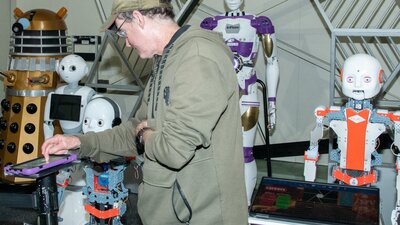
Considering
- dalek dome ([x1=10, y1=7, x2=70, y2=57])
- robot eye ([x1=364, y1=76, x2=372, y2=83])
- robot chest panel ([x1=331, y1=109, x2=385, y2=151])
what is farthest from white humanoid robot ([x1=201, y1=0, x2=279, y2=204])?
dalek dome ([x1=10, y1=7, x2=70, y2=57])

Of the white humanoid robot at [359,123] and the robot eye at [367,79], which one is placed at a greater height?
the robot eye at [367,79]

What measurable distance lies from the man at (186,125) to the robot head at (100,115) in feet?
5.56

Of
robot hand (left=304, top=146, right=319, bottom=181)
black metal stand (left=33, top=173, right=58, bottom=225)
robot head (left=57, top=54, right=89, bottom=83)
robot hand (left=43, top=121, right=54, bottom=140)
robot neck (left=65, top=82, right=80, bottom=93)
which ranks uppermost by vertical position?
robot head (left=57, top=54, right=89, bottom=83)

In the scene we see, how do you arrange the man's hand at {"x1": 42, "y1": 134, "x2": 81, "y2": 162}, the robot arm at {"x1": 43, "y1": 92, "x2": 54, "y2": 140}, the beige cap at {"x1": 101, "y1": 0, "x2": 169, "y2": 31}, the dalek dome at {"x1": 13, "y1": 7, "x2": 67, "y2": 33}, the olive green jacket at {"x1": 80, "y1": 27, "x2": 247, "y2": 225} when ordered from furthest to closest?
the dalek dome at {"x1": 13, "y1": 7, "x2": 67, "y2": 33} < the robot arm at {"x1": 43, "y1": 92, "x2": 54, "y2": 140} < the man's hand at {"x1": 42, "y1": 134, "x2": 81, "y2": 162} < the beige cap at {"x1": 101, "y1": 0, "x2": 169, "y2": 31} < the olive green jacket at {"x1": 80, "y1": 27, "x2": 247, "y2": 225}


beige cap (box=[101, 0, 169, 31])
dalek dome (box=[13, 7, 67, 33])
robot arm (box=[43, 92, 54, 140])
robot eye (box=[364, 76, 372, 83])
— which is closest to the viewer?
beige cap (box=[101, 0, 169, 31])

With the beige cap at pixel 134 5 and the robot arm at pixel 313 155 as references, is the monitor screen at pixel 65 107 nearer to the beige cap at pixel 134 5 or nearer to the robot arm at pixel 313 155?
the robot arm at pixel 313 155

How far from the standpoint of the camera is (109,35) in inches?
182

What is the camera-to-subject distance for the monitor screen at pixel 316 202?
6.04 ft

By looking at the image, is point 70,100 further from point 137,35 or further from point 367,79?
point 137,35

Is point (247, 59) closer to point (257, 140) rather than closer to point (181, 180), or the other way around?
point (257, 140)

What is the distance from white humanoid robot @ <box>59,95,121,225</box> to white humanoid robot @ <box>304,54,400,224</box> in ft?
4.63

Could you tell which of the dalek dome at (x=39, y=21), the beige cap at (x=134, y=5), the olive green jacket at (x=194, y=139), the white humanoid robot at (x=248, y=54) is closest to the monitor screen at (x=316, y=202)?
the olive green jacket at (x=194, y=139)

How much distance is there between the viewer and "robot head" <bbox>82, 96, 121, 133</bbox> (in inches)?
136

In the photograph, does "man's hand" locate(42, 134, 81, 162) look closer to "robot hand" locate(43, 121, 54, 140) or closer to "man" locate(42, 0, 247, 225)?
"man" locate(42, 0, 247, 225)
